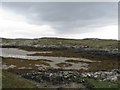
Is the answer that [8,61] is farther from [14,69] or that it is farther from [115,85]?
[115,85]

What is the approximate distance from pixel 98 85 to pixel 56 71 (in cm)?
1247

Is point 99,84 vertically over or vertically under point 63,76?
under

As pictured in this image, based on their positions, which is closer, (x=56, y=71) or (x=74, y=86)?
(x=74, y=86)

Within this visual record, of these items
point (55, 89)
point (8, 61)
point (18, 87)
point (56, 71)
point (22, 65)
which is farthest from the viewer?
point (8, 61)

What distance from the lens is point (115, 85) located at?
151ft

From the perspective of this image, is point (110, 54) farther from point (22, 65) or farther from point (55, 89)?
point (55, 89)

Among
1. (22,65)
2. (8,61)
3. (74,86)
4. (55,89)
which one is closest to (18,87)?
(55,89)

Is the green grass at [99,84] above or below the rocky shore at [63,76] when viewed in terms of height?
below

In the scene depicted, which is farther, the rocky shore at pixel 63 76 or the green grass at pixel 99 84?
the rocky shore at pixel 63 76

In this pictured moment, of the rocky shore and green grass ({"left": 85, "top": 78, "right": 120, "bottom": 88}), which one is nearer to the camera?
green grass ({"left": 85, "top": 78, "right": 120, "bottom": 88})

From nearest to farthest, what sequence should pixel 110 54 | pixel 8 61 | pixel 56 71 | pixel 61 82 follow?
pixel 61 82, pixel 56 71, pixel 8 61, pixel 110 54

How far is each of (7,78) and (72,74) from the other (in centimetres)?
1271

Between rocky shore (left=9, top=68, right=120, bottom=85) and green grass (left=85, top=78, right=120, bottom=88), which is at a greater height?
rocky shore (left=9, top=68, right=120, bottom=85)

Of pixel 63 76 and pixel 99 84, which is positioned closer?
pixel 99 84
